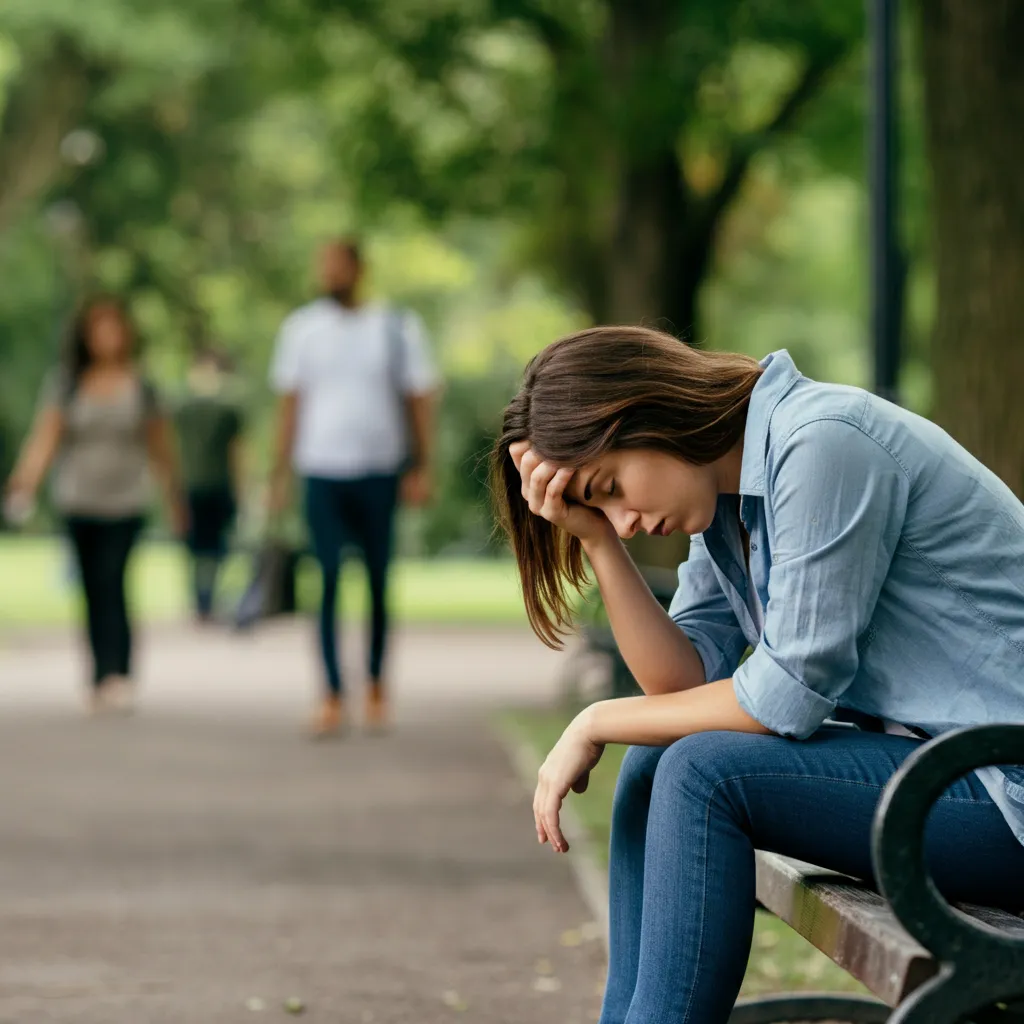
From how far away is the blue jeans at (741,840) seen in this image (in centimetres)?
303

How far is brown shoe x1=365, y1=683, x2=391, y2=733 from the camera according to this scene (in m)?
10.3

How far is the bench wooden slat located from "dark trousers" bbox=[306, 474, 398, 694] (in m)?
6.57

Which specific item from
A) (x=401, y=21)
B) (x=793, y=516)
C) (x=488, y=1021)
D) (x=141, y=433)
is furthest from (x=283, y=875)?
(x=401, y=21)

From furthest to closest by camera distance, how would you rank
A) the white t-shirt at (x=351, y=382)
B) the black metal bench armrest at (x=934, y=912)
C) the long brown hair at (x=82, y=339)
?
the long brown hair at (x=82, y=339) → the white t-shirt at (x=351, y=382) → the black metal bench armrest at (x=934, y=912)

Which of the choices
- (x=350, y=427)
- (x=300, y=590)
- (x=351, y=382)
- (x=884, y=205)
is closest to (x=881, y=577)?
(x=884, y=205)

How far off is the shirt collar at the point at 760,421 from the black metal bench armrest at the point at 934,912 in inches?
27.0

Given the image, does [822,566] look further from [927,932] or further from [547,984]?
[547,984]

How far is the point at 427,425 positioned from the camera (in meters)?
10.2

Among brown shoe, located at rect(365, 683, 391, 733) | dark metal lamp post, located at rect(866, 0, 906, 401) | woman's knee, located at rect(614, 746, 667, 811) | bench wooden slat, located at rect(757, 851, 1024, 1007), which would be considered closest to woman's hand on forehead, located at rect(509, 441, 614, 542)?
woman's knee, located at rect(614, 746, 667, 811)

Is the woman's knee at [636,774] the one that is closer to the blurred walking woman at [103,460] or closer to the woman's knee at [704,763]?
the woman's knee at [704,763]

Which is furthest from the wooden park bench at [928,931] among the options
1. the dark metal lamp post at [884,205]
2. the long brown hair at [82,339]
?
the long brown hair at [82,339]

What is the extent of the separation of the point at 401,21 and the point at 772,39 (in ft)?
18.2

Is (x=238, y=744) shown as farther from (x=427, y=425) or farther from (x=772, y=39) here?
(x=772, y=39)

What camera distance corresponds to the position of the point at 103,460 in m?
11.0
